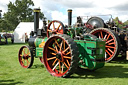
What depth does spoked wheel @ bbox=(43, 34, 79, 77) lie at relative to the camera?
420 cm

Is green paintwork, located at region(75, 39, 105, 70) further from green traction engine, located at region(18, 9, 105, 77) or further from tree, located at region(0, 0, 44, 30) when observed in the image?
tree, located at region(0, 0, 44, 30)

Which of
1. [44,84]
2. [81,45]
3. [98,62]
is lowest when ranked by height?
[44,84]

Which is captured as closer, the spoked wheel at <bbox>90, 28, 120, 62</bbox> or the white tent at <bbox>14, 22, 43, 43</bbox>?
the spoked wheel at <bbox>90, 28, 120, 62</bbox>

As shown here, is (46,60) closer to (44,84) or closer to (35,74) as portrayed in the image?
(35,74)

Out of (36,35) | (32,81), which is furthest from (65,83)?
(36,35)

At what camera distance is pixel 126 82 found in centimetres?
419

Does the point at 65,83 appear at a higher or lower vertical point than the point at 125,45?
lower

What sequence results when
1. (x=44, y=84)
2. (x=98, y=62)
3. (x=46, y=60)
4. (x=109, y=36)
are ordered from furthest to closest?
(x=109, y=36)
(x=46, y=60)
(x=98, y=62)
(x=44, y=84)

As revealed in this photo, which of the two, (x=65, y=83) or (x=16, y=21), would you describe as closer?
(x=65, y=83)

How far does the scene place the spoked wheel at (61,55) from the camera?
13.8 ft

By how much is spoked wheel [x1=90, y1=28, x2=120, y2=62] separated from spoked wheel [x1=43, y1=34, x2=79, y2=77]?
Answer: 2.87 meters

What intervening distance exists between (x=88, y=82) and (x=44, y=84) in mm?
1116

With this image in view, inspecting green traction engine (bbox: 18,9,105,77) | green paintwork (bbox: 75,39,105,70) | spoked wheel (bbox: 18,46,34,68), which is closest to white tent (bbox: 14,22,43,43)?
spoked wheel (bbox: 18,46,34,68)

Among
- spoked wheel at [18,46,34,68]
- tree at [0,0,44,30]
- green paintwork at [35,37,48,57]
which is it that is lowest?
spoked wheel at [18,46,34,68]
